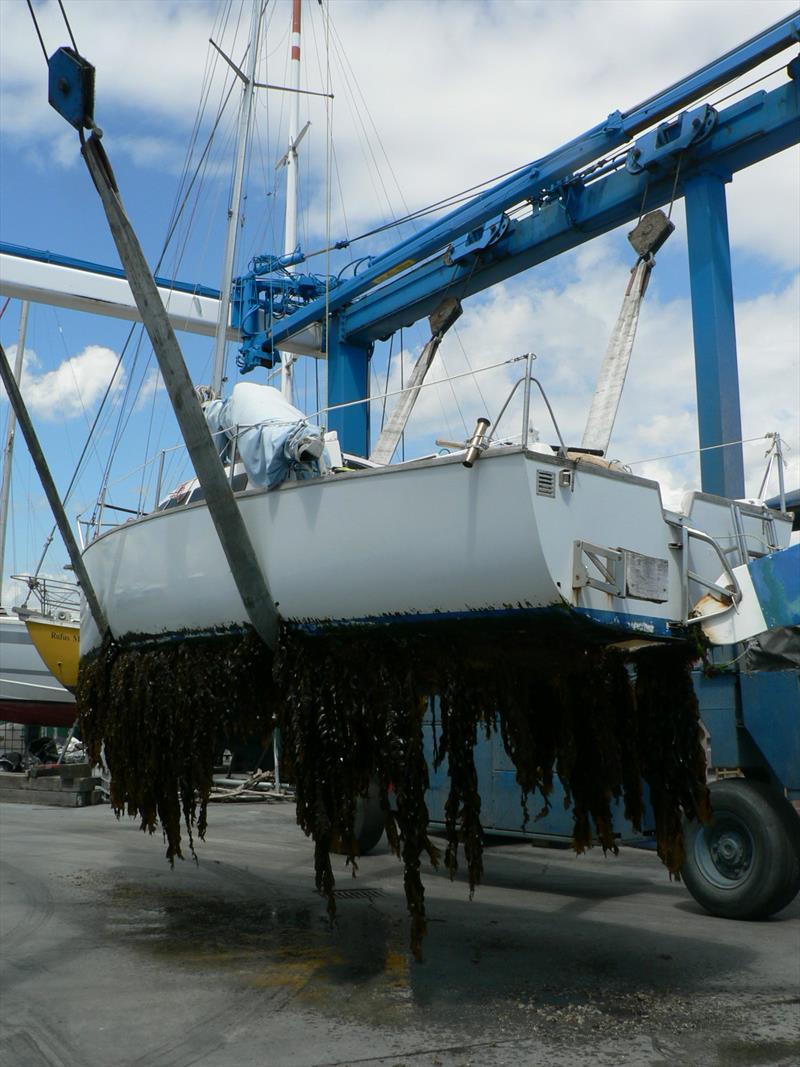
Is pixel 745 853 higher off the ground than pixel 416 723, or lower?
lower

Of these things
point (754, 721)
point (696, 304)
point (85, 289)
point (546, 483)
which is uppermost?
point (85, 289)

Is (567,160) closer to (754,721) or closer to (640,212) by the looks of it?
(640,212)

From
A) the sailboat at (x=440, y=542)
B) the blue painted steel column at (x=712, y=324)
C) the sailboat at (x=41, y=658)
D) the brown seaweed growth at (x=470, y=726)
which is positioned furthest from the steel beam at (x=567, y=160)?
the sailboat at (x=41, y=658)

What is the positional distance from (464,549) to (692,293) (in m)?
6.27

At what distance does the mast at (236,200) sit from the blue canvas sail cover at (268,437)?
15.1 feet

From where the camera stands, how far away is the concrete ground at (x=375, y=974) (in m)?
4.04

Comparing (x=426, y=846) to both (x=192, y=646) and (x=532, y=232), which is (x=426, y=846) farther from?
(x=532, y=232)

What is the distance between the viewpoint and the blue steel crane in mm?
8562

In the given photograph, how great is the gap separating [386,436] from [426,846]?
307cm

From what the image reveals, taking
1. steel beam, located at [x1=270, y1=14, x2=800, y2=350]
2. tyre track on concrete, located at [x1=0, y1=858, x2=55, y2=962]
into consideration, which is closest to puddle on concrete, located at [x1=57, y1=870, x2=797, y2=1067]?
tyre track on concrete, located at [x1=0, y1=858, x2=55, y2=962]

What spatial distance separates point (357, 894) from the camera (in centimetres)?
738

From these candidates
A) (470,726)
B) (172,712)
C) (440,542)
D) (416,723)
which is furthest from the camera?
(172,712)

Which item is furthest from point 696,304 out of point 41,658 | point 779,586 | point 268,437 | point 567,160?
point 41,658

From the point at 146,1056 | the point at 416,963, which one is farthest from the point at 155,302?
the point at 416,963
